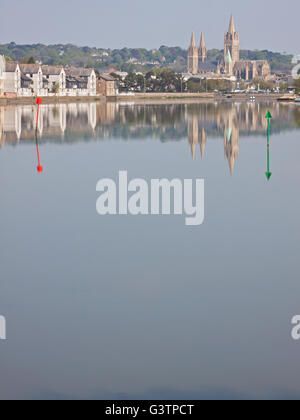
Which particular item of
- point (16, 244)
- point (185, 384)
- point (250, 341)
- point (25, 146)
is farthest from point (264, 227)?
point (25, 146)

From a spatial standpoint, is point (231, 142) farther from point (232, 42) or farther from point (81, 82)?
point (232, 42)

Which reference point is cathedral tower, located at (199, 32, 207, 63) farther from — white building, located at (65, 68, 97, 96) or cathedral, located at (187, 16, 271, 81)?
white building, located at (65, 68, 97, 96)

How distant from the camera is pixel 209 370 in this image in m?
5.61

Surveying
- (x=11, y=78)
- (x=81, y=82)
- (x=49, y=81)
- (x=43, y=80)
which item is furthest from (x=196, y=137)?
(x=81, y=82)

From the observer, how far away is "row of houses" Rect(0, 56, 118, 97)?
6269 centimetres

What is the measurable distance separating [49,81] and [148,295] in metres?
70.5

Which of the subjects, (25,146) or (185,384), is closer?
(185,384)

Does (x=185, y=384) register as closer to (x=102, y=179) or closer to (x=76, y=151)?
(x=102, y=179)

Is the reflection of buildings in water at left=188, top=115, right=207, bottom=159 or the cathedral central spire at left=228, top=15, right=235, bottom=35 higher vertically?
the cathedral central spire at left=228, top=15, right=235, bottom=35

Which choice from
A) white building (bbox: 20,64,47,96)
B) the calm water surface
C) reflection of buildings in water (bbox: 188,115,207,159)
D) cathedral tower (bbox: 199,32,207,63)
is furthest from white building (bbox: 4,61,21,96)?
cathedral tower (bbox: 199,32,207,63)

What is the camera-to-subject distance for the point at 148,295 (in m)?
7.21

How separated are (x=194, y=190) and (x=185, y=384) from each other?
8349mm

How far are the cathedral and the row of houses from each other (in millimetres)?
84204

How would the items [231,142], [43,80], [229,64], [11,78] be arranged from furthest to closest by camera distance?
[229,64]
[43,80]
[11,78]
[231,142]
